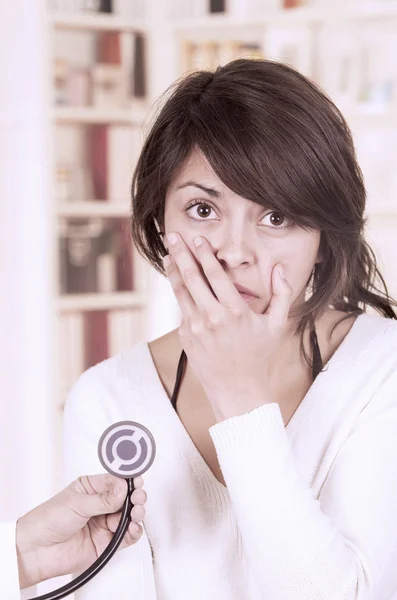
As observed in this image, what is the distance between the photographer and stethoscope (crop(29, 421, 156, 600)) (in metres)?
1.02

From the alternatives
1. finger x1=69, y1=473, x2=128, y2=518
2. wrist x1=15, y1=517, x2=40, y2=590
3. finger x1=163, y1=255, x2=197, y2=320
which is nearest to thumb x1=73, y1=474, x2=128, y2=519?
finger x1=69, y1=473, x2=128, y2=518

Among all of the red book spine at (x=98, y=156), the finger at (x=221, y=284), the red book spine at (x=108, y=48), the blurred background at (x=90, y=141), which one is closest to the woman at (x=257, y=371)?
the finger at (x=221, y=284)

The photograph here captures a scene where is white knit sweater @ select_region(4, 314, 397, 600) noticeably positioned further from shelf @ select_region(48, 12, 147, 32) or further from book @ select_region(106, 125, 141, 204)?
shelf @ select_region(48, 12, 147, 32)

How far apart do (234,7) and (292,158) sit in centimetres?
271

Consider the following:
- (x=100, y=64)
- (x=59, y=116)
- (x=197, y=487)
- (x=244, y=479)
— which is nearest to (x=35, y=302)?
(x=59, y=116)

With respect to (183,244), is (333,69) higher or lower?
higher

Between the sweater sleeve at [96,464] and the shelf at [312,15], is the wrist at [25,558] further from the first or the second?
the shelf at [312,15]

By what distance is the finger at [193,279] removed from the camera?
3.60ft

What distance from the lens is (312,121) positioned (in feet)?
3.94

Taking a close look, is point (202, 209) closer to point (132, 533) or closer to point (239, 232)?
point (239, 232)

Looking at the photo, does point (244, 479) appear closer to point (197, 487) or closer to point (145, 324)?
point (197, 487)

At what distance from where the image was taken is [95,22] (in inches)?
138

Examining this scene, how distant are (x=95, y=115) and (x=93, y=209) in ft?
1.38

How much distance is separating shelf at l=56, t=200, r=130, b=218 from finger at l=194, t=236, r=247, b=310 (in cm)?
239
